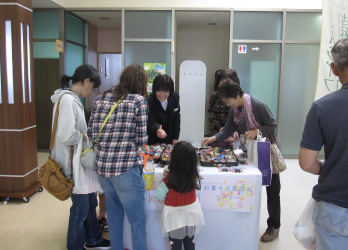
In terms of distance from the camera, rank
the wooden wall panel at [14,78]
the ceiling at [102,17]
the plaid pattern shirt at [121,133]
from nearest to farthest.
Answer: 1. the plaid pattern shirt at [121,133]
2. the wooden wall panel at [14,78]
3. the ceiling at [102,17]

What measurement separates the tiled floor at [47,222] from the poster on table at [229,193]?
1.89ft

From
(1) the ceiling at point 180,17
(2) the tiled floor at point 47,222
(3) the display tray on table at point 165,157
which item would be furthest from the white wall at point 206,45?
(3) the display tray on table at point 165,157

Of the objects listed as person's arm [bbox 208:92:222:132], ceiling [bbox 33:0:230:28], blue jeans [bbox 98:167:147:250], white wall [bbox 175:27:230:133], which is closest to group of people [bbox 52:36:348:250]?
blue jeans [bbox 98:167:147:250]

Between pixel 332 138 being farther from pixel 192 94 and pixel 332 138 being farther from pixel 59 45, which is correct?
pixel 59 45

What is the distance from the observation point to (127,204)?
5.90 ft

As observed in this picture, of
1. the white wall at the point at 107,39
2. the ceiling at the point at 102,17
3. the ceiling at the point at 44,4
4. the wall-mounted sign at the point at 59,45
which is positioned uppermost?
the ceiling at the point at 44,4

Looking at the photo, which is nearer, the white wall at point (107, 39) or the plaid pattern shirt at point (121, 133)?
the plaid pattern shirt at point (121, 133)

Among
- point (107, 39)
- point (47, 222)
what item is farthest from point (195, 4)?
point (47, 222)

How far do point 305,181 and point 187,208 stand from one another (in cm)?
271

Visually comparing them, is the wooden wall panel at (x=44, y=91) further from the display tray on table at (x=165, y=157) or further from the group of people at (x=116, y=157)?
the display tray on table at (x=165, y=157)

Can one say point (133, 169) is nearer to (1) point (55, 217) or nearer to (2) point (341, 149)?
(2) point (341, 149)

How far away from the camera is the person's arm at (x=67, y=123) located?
74.1 inches

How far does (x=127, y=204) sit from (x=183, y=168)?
39 cm

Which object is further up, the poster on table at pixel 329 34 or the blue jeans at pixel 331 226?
the poster on table at pixel 329 34
